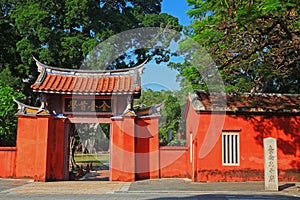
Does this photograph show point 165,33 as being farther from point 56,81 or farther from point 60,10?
point 56,81

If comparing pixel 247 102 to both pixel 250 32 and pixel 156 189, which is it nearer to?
pixel 250 32

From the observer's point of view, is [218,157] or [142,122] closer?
[218,157]

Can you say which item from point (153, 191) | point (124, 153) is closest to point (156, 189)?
point (153, 191)

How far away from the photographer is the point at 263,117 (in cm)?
1341

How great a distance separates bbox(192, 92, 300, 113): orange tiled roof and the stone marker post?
2596 mm

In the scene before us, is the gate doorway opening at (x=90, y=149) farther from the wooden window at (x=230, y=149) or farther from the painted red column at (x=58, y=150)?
the wooden window at (x=230, y=149)

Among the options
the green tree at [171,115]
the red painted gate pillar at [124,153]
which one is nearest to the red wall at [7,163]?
the red painted gate pillar at [124,153]

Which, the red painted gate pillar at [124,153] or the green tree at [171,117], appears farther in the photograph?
the green tree at [171,117]

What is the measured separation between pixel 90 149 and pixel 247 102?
24965mm

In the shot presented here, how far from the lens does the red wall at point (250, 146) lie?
Answer: 13.1 metres

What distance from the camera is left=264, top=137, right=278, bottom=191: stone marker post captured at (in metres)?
10.6

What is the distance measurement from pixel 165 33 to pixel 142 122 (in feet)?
32.2

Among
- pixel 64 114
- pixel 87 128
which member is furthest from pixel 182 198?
pixel 87 128

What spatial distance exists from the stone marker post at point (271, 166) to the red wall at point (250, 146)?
2.40 metres
